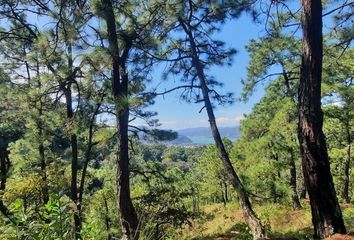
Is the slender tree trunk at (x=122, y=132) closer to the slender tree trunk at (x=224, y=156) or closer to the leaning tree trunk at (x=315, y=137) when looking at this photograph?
the slender tree trunk at (x=224, y=156)

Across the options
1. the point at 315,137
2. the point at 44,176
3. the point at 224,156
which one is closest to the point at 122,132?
the point at 224,156

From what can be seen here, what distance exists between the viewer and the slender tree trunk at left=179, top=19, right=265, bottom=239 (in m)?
6.55

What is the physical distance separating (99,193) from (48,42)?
11.6m

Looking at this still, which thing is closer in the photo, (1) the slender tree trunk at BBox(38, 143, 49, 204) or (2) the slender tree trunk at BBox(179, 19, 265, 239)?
(2) the slender tree trunk at BBox(179, 19, 265, 239)

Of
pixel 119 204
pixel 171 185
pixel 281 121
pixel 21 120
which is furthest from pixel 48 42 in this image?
pixel 281 121

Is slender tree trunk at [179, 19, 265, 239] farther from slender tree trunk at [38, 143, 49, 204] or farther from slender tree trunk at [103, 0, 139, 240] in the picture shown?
slender tree trunk at [38, 143, 49, 204]

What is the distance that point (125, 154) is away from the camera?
643 centimetres

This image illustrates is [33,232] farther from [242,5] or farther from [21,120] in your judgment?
[21,120]

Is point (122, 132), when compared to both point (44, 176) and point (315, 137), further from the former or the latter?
→ point (44, 176)

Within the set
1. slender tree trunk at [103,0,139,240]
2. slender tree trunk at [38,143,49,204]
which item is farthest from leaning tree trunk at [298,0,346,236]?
slender tree trunk at [38,143,49,204]

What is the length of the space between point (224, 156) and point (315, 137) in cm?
362

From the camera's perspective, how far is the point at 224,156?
7.09 metres

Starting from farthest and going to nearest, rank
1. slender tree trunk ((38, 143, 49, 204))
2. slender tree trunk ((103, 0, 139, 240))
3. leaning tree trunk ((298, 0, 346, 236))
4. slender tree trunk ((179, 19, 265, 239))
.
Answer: slender tree trunk ((38, 143, 49, 204))
slender tree trunk ((179, 19, 265, 239))
slender tree trunk ((103, 0, 139, 240))
leaning tree trunk ((298, 0, 346, 236))

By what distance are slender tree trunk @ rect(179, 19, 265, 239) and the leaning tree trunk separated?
309 centimetres
